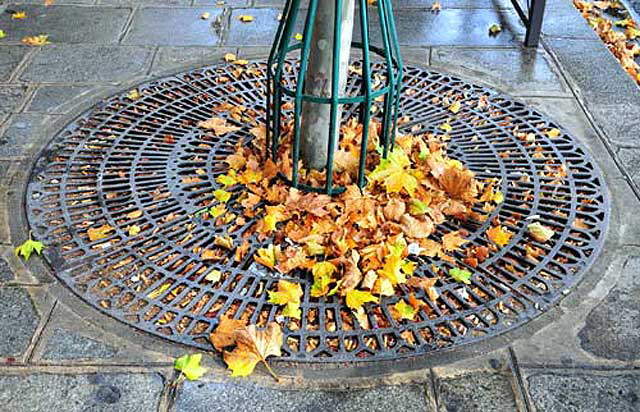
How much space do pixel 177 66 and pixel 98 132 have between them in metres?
0.78

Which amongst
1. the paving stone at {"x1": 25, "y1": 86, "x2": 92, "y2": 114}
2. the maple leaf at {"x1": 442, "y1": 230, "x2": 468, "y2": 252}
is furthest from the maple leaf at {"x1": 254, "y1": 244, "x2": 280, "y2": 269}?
the paving stone at {"x1": 25, "y1": 86, "x2": 92, "y2": 114}

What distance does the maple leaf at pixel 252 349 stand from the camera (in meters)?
2.05

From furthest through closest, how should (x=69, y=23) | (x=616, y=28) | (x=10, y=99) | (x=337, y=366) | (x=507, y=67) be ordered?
(x=616, y=28) < (x=69, y=23) < (x=507, y=67) < (x=10, y=99) < (x=337, y=366)

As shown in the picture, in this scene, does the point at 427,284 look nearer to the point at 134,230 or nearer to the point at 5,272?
the point at 134,230

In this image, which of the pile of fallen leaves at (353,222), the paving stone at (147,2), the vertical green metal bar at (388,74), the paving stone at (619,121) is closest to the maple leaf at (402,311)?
the pile of fallen leaves at (353,222)

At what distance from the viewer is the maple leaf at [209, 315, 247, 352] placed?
2125 millimetres

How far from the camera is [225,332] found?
7.07 ft

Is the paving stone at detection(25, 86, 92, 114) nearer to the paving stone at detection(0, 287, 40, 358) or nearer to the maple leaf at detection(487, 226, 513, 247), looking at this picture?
the paving stone at detection(0, 287, 40, 358)

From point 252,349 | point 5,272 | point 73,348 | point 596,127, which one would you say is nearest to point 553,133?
point 596,127

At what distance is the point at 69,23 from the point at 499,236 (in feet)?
9.90

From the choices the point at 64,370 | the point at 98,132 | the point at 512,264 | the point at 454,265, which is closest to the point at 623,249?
Answer: the point at 512,264

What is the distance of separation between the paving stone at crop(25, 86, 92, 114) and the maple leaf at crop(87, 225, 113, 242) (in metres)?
0.98

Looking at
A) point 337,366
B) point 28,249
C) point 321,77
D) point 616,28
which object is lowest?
point 616,28

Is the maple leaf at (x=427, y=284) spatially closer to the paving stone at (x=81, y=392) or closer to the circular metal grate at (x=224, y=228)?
the circular metal grate at (x=224, y=228)
